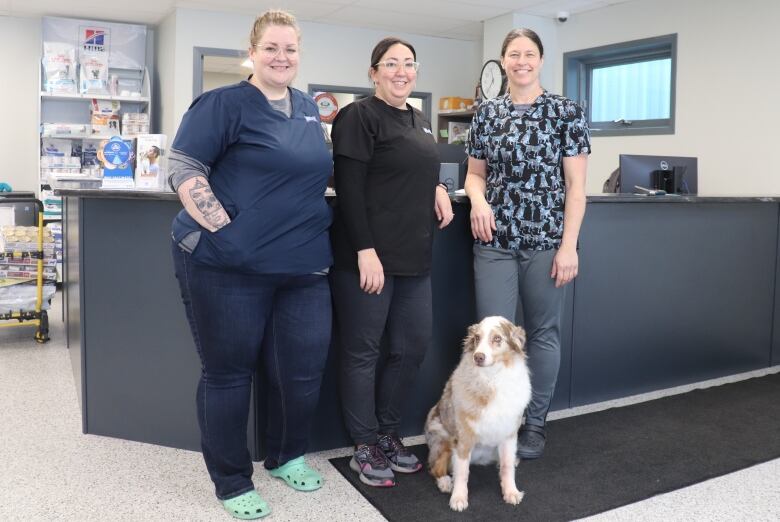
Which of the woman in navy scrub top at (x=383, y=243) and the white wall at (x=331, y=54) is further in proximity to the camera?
the white wall at (x=331, y=54)

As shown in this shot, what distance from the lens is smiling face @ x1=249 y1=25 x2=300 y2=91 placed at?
2.00m

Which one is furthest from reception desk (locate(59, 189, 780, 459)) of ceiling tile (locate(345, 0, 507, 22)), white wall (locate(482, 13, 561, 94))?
ceiling tile (locate(345, 0, 507, 22))

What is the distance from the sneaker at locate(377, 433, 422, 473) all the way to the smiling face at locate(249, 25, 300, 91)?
49.5 inches

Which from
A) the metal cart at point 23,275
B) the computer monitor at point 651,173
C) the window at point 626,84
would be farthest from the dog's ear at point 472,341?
the window at point 626,84

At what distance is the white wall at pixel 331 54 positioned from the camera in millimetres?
6375

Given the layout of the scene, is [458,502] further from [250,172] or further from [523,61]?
[523,61]

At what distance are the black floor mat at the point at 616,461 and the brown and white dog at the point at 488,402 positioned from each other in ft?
0.26

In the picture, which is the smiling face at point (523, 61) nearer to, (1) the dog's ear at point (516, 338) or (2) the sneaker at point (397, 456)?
(1) the dog's ear at point (516, 338)

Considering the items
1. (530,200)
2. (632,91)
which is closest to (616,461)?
(530,200)

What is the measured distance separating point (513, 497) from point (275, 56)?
1.50m

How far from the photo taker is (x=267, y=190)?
1.99 meters

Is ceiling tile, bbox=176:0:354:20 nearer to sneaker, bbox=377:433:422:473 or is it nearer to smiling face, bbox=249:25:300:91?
smiling face, bbox=249:25:300:91

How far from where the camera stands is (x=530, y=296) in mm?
2607

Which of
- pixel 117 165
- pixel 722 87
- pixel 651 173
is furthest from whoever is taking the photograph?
pixel 722 87
